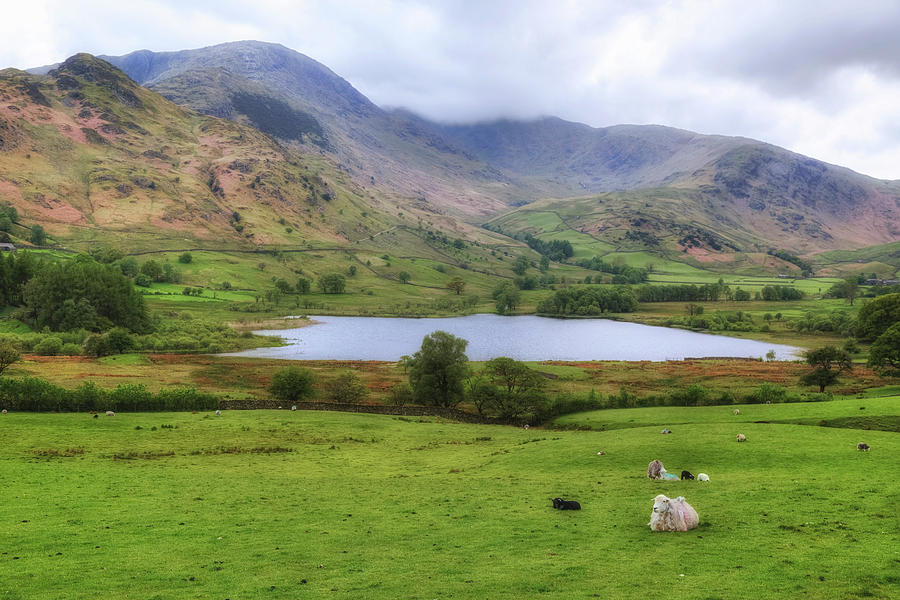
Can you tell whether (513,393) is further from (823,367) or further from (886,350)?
(886,350)

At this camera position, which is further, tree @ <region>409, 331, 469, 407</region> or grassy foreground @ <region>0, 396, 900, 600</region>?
tree @ <region>409, 331, 469, 407</region>

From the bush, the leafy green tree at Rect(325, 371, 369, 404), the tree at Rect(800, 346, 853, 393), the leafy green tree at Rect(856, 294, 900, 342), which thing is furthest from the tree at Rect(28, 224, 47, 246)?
the leafy green tree at Rect(856, 294, 900, 342)

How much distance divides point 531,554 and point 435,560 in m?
3.65

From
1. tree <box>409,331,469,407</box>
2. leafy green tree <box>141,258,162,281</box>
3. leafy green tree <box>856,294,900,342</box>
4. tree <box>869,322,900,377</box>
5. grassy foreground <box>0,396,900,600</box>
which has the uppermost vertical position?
leafy green tree <box>141,258,162,281</box>

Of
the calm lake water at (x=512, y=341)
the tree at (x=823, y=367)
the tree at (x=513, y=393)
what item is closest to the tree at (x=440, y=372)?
the tree at (x=513, y=393)

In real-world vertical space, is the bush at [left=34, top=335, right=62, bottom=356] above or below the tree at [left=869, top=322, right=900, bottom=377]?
below

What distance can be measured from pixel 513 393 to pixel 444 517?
40.8 metres

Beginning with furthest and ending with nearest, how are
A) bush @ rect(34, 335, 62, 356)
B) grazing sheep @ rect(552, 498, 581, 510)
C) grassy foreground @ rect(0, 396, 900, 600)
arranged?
bush @ rect(34, 335, 62, 356) → grazing sheep @ rect(552, 498, 581, 510) → grassy foreground @ rect(0, 396, 900, 600)

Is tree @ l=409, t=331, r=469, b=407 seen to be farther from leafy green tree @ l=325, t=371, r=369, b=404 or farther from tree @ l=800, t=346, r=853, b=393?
tree @ l=800, t=346, r=853, b=393

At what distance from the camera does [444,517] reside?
25844mm

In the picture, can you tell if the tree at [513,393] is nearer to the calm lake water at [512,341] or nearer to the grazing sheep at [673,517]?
the grazing sheep at [673,517]

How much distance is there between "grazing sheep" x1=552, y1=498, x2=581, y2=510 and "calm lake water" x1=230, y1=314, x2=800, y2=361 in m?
101

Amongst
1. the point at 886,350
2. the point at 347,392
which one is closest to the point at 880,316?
the point at 886,350

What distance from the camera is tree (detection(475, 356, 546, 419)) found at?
2552 inches
